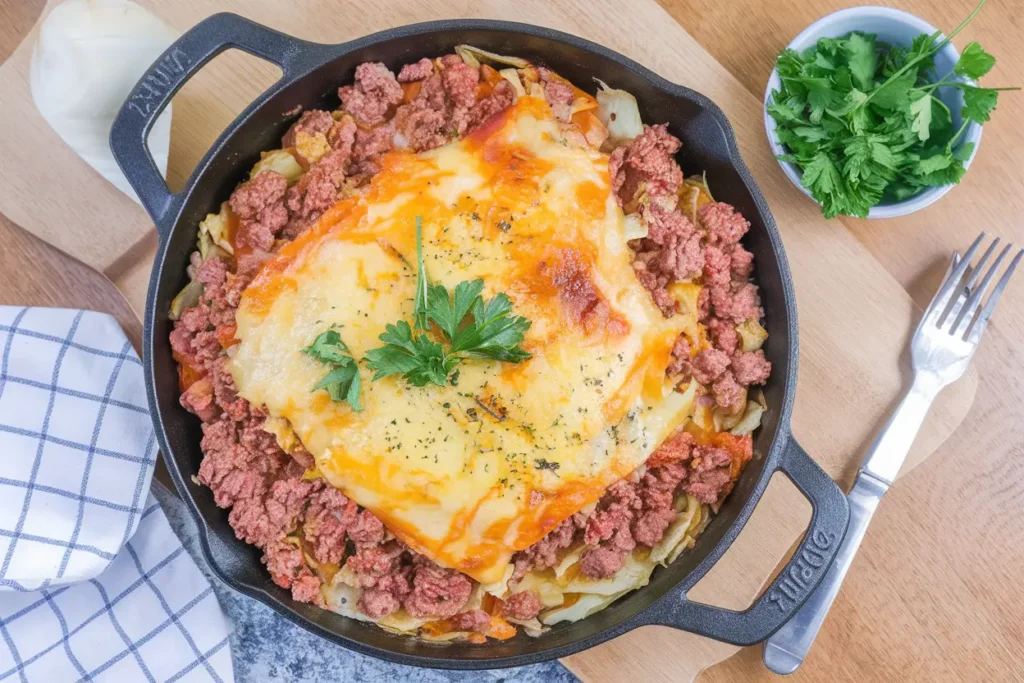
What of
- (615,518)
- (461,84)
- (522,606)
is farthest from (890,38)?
(522,606)

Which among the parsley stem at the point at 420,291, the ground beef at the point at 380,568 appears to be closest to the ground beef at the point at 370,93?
the parsley stem at the point at 420,291

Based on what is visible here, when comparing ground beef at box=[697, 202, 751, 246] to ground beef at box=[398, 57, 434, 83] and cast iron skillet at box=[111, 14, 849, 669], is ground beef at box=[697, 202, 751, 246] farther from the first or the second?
ground beef at box=[398, 57, 434, 83]

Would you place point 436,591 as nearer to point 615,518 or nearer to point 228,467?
point 615,518

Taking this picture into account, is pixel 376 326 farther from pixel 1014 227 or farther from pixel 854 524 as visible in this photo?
pixel 1014 227

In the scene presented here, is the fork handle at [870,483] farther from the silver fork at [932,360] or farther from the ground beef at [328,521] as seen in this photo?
the ground beef at [328,521]

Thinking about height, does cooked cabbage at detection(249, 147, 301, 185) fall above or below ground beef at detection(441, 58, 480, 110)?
below

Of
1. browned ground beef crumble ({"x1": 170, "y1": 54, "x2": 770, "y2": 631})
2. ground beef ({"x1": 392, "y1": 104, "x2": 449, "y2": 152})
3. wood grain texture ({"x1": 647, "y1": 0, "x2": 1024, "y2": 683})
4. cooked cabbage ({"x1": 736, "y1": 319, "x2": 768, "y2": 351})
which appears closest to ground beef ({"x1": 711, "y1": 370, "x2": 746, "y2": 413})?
browned ground beef crumble ({"x1": 170, "y1": 54, "x2": 770, "y2": 631})
